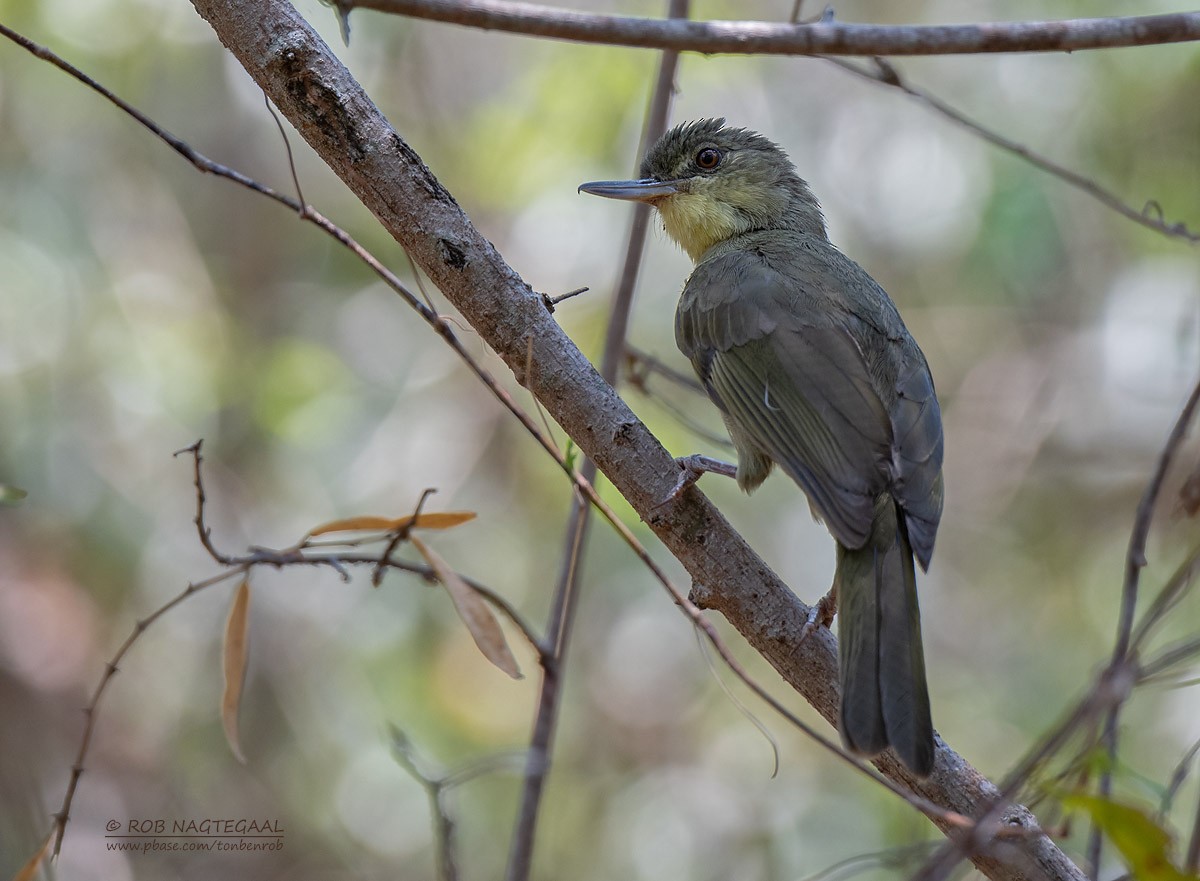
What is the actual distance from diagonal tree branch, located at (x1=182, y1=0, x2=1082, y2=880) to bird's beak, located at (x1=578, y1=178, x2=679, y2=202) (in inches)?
57.3

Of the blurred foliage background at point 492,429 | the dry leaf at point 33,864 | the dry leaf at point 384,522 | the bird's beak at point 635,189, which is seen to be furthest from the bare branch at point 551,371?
the blurred foliage background at point 492,429

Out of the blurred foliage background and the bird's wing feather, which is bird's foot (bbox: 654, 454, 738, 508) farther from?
the blurred foliage background

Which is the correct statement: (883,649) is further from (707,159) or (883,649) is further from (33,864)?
(707,159)

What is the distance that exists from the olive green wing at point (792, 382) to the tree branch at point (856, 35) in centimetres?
102

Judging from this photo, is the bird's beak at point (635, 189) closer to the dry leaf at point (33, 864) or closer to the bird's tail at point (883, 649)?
the bird's tail at point (883, 649)

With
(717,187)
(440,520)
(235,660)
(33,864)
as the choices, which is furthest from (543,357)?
(717,187)

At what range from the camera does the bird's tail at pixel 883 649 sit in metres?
2.07

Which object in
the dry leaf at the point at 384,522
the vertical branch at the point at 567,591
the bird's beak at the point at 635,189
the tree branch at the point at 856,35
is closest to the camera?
the tree branch at the point at 856,35

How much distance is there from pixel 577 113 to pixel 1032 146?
87.6 inches

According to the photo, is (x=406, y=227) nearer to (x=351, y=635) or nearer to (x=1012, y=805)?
(x=1012, y=805)

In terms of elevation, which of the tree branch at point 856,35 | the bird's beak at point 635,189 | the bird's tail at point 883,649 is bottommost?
the bird's tail at point 883,649

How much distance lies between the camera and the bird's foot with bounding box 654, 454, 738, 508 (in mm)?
2215

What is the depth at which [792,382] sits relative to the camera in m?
2.94

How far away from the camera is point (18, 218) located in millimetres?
4594
